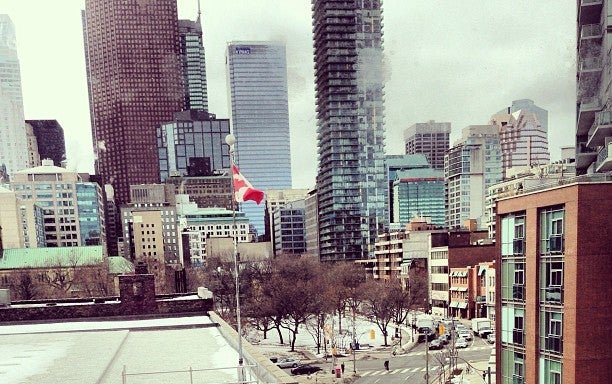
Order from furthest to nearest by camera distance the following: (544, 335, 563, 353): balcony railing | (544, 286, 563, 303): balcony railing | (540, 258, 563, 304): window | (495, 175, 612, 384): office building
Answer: (540, 258, 563, 304): window < (544, 286, 563, 303): balcony railing < (544, 335, 563, 353): balcony railing < (495, 175, 612, 384): office building

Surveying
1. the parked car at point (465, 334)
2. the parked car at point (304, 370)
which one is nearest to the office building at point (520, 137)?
the parked car at point (465, 334)

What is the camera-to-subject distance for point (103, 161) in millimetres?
170625

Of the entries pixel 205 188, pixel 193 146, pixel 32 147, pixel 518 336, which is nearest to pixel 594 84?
pixel 518 336

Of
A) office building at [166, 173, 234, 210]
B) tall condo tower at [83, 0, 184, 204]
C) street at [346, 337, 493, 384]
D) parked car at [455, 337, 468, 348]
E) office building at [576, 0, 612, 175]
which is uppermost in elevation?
tall condo tower at [83, 0, 184, 204]

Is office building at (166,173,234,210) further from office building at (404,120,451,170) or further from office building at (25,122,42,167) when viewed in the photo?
office building at (404,120,451,170)

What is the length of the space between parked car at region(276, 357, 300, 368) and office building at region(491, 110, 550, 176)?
145 meters

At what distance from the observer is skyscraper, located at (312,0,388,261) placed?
11606 centimetres

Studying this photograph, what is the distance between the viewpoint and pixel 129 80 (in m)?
152

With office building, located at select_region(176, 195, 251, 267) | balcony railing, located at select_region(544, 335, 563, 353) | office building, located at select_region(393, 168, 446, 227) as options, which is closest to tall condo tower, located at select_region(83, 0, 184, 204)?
office building, located at select_region(176, 195, 251, 267)

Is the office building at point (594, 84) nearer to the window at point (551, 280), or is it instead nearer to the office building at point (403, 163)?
the window at point (551, 280)

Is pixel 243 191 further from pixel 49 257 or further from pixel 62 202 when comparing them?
pixel 62 202

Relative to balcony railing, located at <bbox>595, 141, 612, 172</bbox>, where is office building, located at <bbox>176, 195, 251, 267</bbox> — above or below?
below

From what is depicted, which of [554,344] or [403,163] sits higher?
[403,163]

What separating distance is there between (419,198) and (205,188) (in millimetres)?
87933
